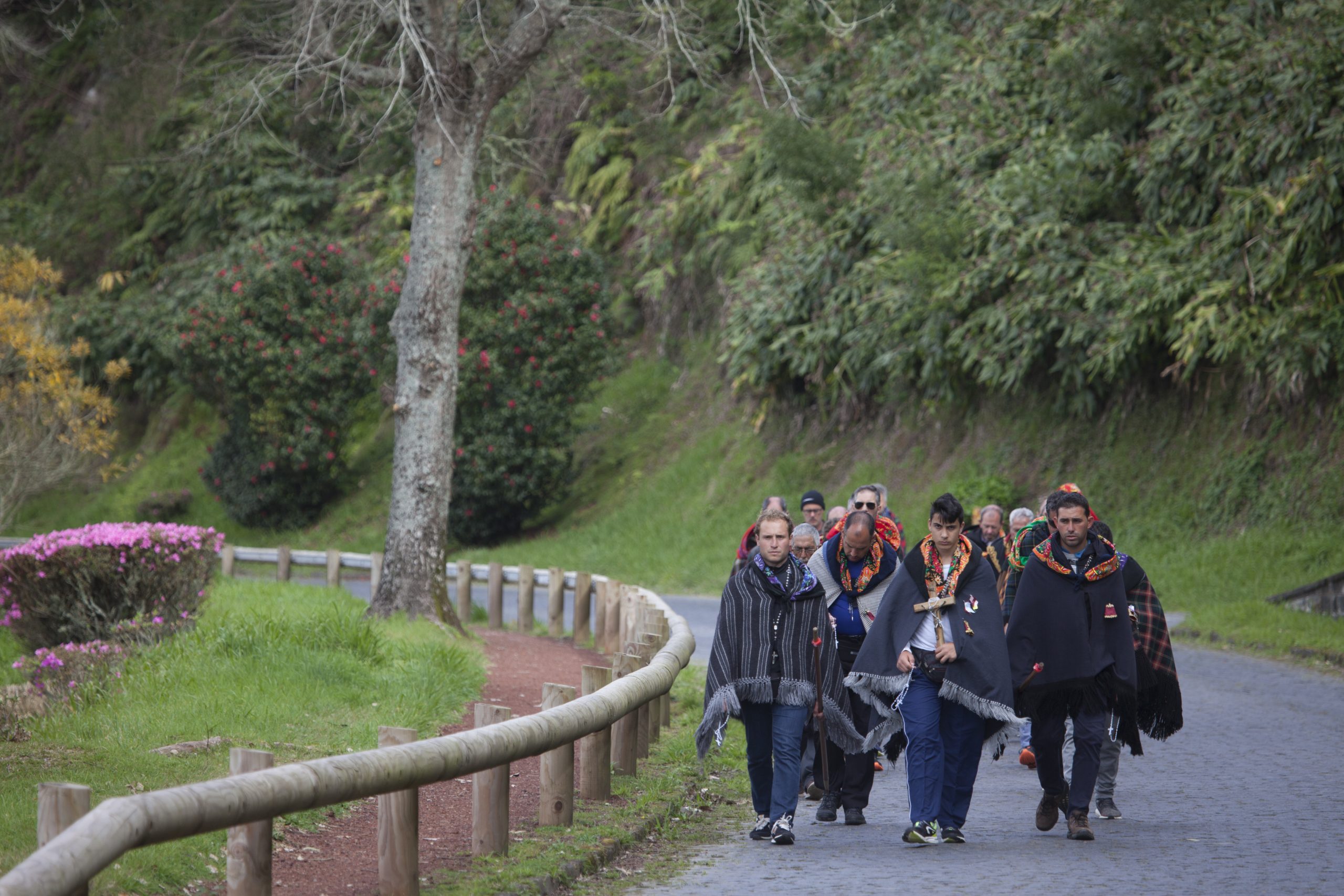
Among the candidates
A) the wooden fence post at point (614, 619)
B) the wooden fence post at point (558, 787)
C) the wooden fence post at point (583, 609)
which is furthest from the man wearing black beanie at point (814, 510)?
the wooden fence post at point (583, 609)

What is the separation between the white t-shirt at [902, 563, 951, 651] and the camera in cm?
739

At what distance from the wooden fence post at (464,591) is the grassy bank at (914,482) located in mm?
5907

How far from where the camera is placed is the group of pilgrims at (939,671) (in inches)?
284

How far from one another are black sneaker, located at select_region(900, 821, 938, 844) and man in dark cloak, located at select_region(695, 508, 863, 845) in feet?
1.97

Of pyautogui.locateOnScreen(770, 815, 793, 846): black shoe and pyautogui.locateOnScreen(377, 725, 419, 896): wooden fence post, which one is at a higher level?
pyautogui.locateOnScreen(377, 725, 419, 896): wooden fence post

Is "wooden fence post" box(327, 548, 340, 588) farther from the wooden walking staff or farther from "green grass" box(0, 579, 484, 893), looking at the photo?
the wooden walking staff

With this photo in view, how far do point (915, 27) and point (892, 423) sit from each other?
27.2 ft

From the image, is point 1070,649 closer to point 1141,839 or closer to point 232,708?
point 1141,839

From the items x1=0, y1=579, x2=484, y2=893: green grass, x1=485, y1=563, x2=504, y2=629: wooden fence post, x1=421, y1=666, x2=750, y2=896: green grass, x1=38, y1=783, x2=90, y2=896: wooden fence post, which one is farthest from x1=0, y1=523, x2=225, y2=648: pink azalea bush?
x1=38, y1=783, x2=90, y2=896: wooden fence post

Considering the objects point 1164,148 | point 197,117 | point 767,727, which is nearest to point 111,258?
point 197,117

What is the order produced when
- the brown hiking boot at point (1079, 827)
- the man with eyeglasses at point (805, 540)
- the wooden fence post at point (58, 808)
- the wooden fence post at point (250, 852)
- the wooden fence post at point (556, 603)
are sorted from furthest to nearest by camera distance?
the wooden fence post at point (556, 603) < the man with eyeglasses at point (805, 540) < the brown hiking boot at point (1079, 827) < the wooden fence post at point (250, 852) < the wooden fence post at point (58, 808)

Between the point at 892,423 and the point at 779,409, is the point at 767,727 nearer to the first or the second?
the point at 892,423

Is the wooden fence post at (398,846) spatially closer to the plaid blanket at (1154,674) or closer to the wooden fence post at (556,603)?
the plaid blanket at (1154,674)

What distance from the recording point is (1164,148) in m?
19.7
